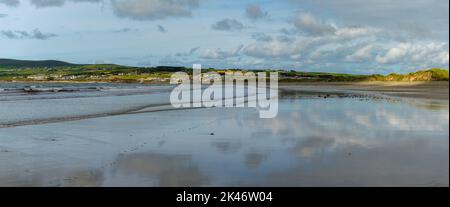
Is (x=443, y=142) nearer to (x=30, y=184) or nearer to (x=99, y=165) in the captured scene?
(x=99, y=165)

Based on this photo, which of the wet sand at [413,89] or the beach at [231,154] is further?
the wet sand at [413,89]

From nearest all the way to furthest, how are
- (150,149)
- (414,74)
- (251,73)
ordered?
(150,149)
(414,74)
(251,73)

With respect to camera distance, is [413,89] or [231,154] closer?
[231,154]

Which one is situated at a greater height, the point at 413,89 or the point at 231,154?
the point at 413,89

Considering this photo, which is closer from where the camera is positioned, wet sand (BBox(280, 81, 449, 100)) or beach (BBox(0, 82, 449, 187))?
beach (BBox(0, 82, 449, 187))
